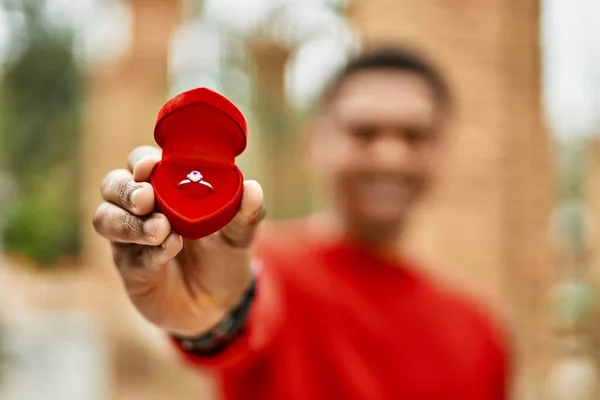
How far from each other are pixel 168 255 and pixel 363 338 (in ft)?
2.58

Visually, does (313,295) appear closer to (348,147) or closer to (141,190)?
(348,147)

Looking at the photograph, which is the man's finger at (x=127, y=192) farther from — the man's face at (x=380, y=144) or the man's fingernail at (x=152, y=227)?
the man's face at (x=380, y=144)

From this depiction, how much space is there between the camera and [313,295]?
1.11m

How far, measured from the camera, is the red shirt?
1.04m

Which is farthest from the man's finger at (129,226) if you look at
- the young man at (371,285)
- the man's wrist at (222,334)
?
the young man at (371,285)

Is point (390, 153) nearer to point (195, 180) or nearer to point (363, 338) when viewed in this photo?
point (363, 338)

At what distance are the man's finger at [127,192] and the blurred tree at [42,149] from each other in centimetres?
618

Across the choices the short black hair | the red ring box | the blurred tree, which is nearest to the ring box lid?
the red ring box

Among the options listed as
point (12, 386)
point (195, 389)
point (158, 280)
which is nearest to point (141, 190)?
point (158, 280)

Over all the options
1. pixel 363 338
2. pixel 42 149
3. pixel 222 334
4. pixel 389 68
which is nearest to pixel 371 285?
pixel 363 338

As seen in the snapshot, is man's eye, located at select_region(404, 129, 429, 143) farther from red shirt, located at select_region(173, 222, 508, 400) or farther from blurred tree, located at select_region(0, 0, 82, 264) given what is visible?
blurred tree, located at select_region(0, 0, 82, 264)

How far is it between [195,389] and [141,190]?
2877 mm

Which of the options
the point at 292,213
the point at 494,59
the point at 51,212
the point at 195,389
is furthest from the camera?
the point at 51,212

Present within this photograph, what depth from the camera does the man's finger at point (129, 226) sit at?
352 mm
